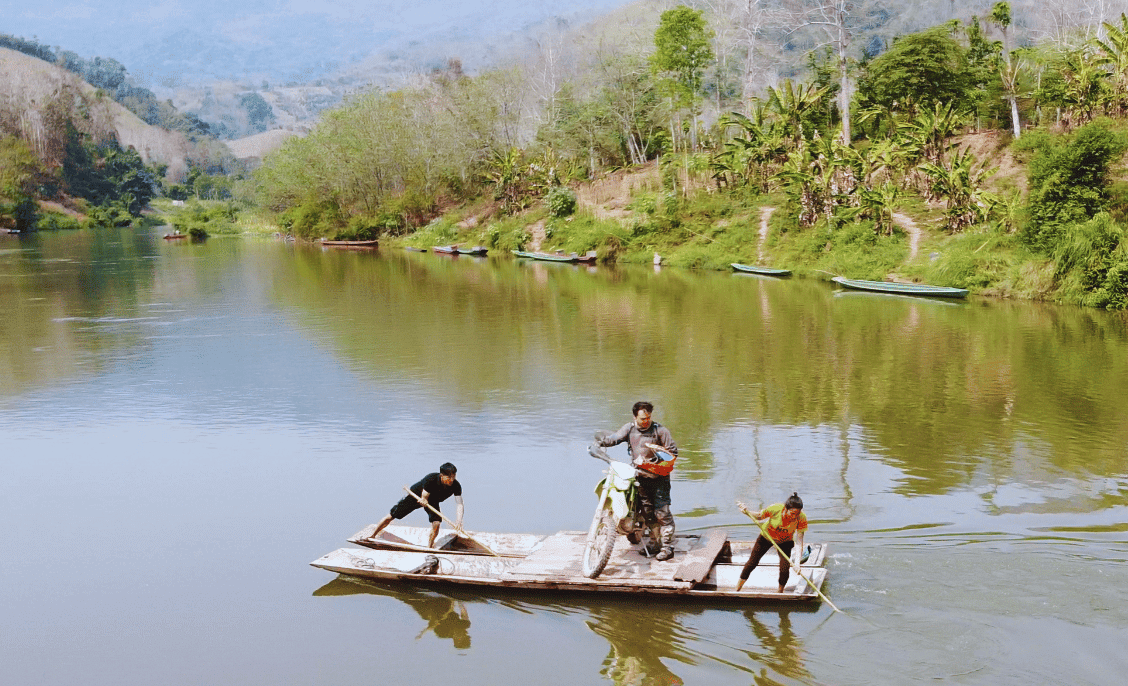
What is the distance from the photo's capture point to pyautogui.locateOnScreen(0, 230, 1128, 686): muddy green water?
29.2 ft

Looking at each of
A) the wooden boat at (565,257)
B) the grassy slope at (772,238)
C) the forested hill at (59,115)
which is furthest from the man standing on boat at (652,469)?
the forested hill at (59,115)

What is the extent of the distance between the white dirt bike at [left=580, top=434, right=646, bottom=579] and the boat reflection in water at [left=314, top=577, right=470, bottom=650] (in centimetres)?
120

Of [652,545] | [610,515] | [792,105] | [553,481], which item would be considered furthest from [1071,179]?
[610,515]

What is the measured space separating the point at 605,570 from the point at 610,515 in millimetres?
504

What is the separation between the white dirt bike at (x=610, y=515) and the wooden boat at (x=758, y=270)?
95.5 ft

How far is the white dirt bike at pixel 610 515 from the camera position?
955 centimetres

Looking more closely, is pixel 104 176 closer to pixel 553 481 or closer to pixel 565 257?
pixel 565 257

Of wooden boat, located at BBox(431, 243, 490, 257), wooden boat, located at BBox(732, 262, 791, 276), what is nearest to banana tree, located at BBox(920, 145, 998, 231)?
wooden boat, located at BBox(732, 262, 791, 276)

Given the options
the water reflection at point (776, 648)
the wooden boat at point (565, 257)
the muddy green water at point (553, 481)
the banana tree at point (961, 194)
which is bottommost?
the water reflection at point (776, 648)

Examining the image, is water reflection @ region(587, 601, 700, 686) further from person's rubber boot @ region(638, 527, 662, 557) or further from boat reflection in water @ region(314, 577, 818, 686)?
person's rubber boot @ region(638, 527, 662, 557)

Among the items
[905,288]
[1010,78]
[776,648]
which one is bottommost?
[776,648]

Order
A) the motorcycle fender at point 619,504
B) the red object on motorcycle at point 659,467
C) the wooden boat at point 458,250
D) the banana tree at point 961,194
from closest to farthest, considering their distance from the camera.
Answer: the motorcycle fender at point 619,504 < the red object on motorcycle at point 659,467 < the banana tree at point 961,194 < the wooden boat at point 458,250

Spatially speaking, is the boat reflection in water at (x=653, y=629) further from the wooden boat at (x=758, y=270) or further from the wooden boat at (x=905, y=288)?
the wooden boat at (x=758, y=270)

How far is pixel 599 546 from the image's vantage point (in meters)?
9.76
